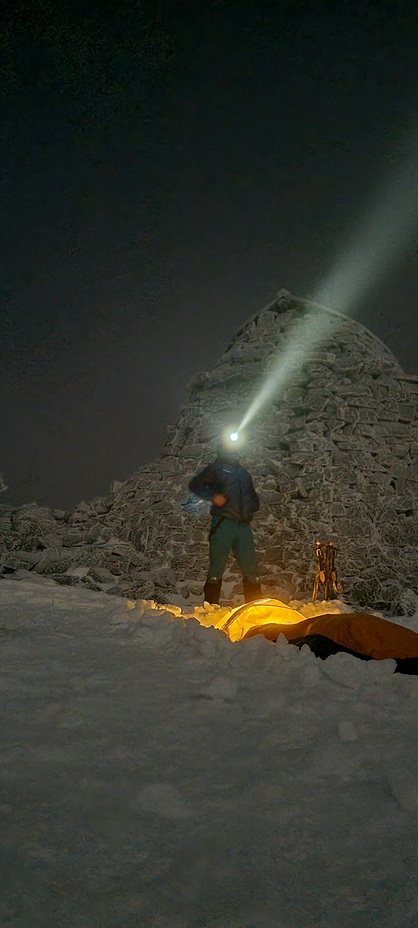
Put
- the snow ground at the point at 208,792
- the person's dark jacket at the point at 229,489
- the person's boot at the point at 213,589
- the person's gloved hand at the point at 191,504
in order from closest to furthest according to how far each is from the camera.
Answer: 1. the snow ground at the point at 208,792
2. the person's boot at the point at 213,589
3. the person's dark jacket at the point at 229,489
4. the person's gloved hand at the point at 191,504

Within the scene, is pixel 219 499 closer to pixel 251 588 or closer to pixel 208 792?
pixel 251 588

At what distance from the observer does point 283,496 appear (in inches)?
400

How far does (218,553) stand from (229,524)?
46 cm

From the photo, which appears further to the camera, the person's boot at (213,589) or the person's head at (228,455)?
the person's head at (228,455)

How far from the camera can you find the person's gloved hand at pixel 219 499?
7545 millimetres

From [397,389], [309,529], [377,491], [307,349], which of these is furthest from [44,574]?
[397,389]

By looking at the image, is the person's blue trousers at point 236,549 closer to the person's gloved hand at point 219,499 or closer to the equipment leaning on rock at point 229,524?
the equipment leaning on rock at point 229,524

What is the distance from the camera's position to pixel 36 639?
3.45 metres

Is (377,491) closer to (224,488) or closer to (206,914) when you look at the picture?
(224,488)

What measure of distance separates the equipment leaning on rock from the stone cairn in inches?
43.2

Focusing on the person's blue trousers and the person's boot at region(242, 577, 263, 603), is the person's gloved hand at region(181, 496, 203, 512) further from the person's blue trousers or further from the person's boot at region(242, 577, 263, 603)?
the person's boot at region(242, 577, 263, 603)

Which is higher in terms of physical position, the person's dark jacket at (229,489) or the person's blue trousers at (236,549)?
the person's dark jacket at (229,489)

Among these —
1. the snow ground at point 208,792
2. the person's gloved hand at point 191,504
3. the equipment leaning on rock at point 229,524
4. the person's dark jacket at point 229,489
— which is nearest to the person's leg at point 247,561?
the equipment leaning on rock at point 229,524

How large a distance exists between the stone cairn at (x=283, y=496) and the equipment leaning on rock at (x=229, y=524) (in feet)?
3.60
